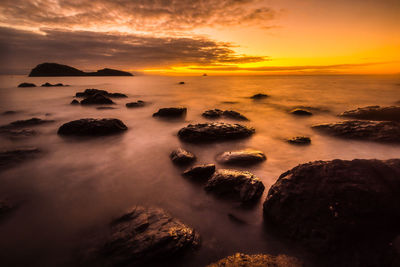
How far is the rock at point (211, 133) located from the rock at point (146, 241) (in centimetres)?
423

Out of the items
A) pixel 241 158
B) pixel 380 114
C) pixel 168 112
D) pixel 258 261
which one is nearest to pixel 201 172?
pixel 241 158

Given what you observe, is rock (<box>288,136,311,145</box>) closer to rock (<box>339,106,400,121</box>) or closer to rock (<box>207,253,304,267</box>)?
rock (<box>207,253,304,267</box>)

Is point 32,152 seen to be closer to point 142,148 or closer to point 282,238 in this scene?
point 142,148

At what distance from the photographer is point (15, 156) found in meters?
5.38

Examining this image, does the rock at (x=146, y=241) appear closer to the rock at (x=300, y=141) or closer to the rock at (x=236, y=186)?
the rock at (x=236, y=186)

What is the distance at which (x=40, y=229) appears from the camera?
3.03 m

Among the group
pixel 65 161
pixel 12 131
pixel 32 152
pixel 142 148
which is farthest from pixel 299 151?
pixel 12 131

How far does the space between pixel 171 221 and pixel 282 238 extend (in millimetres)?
1729

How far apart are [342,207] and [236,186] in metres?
1.77

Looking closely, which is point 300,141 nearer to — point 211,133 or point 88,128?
point 211,133

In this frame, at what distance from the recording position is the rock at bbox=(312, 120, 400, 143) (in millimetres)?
6793

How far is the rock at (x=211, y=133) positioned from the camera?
23.3 feet

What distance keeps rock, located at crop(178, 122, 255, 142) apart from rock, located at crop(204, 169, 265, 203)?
119 inches

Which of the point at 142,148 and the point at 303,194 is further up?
the point at 303,194
